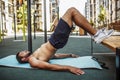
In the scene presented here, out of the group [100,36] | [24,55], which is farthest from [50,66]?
[100,36]

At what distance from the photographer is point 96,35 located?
3273 mm

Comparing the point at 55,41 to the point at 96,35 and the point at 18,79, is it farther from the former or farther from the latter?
the point at 18,79

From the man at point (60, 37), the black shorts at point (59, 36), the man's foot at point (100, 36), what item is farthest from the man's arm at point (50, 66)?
the man's foot at point (100, 36)

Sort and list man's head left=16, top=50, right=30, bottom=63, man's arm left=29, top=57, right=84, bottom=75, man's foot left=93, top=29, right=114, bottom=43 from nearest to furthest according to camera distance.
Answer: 1. man's arm left=29, top=57, right=84, bottom=75
2. man's foot left=93, top=29, right=114, bottom=43
3. man's head left=16, top=50, right=30, bottom=63

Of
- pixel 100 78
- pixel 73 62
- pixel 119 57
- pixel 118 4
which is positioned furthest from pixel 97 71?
pixel 118 4

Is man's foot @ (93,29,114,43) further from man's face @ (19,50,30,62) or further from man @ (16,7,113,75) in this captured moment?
man's face @ (19,50,30,62)

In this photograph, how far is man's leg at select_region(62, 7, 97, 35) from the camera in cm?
340

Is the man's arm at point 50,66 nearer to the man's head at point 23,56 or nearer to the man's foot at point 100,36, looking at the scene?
the man's head at point 23,56

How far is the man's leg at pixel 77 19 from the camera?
3396 mm

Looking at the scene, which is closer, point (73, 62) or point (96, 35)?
point (96, 35)

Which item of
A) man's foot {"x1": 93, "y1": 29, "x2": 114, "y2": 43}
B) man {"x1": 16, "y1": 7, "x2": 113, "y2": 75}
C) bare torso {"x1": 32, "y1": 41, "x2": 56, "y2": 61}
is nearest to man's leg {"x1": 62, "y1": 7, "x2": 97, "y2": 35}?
man {"x1": 16, "y1": 7, "x2": 113, "y2": 75}

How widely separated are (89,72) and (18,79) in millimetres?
798

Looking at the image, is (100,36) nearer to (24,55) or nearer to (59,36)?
(59,36)

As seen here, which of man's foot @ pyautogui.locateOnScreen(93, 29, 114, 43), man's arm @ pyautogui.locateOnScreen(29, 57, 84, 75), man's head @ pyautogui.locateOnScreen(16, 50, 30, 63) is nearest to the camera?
man's arm @ pyautogui.locateOnScreen(29, 57, 84, 75)
